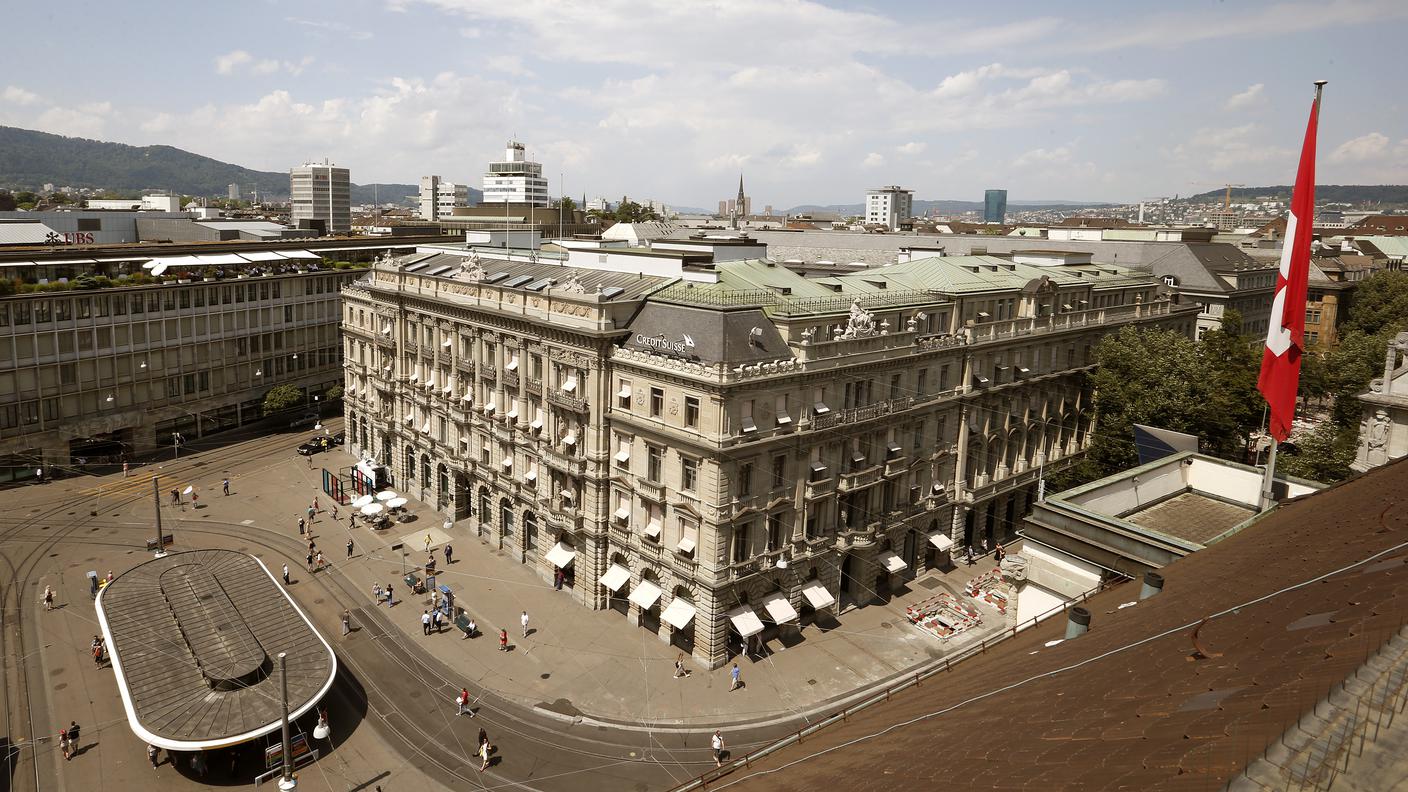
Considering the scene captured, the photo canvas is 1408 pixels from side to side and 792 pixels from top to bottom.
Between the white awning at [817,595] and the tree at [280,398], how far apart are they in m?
77.1

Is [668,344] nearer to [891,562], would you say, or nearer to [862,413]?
[862,413]

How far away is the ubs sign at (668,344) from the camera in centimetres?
5491

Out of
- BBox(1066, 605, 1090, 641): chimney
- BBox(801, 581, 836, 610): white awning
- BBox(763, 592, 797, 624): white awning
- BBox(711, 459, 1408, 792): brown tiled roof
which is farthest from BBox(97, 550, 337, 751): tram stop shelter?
BBox(1066, 605, 1090, 641): chimney

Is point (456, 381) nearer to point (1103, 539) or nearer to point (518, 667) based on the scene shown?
point (518, 667)

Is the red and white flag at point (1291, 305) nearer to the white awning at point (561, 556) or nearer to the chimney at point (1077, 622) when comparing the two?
the chimney at point (1077, 622)

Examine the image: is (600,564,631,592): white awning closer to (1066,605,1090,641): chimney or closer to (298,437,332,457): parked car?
(1066,605,1090,641): chimney

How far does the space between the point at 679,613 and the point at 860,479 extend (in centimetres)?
1654

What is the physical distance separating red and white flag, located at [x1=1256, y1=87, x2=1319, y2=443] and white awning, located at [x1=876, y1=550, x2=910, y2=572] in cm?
3496

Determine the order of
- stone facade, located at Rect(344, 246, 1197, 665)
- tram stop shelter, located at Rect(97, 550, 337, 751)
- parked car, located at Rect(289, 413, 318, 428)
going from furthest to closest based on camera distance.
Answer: parked car, located at Rect(289, 413, 318, 428) < stone facade, located at Rect(344, 246, 1197, 665) < tram stop shelter, located at Rect(97, 550, 337, 751)

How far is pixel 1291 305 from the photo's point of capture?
29.4m

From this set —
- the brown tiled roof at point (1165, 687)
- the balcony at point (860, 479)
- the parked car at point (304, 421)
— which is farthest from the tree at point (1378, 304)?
the parked car at point (304, 421)

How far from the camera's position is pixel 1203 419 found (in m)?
70.2

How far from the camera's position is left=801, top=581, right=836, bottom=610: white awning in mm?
57906

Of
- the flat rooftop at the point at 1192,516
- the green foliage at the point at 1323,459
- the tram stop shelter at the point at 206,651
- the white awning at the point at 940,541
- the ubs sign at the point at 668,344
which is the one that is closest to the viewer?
the flat rooftop at the point at 1192,516
